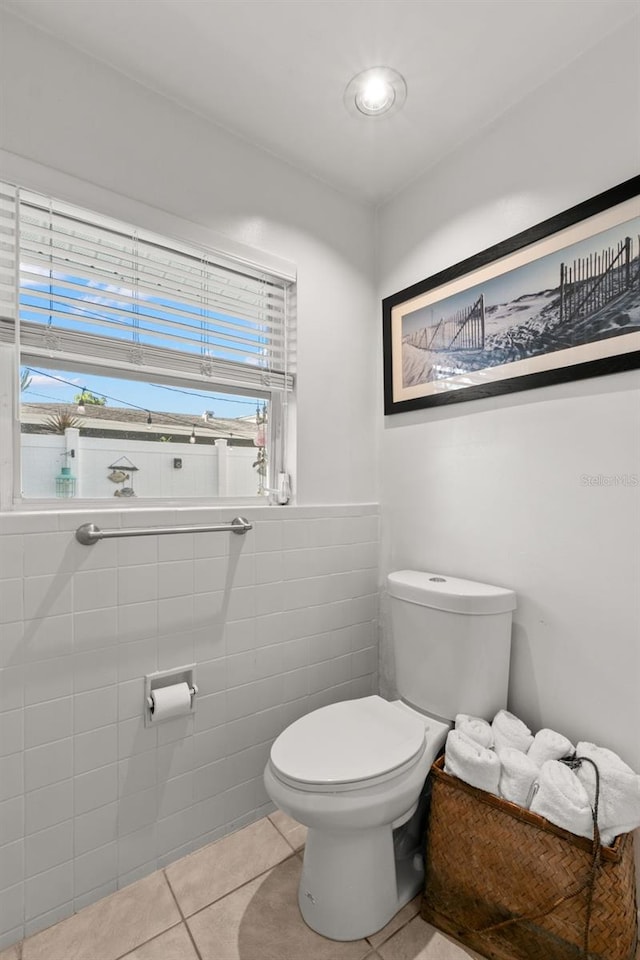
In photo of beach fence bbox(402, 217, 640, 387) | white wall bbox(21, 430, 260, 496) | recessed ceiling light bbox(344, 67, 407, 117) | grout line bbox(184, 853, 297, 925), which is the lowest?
grout line bbox(184, 853, 297, 925)

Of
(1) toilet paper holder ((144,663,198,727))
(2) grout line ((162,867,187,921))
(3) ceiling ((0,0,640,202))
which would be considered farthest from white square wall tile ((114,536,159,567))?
(3) ceiling ((0,0,640,202))

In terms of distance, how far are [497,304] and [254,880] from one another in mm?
1948

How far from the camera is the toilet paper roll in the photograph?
4.48ft

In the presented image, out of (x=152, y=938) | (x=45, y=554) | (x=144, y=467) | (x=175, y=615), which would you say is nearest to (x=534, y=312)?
(x=144, y=467)

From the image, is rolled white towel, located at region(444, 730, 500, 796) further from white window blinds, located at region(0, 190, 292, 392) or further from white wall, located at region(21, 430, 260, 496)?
white window blinds, located at region(0, 190, 292, 392)

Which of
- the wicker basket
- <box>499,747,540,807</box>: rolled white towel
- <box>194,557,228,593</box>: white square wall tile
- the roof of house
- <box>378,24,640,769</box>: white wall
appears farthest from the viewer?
<box>194,557,228,593</box>: white square wall tile

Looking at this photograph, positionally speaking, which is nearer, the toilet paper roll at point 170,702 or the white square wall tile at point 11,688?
the white square wall tile at point 11,688

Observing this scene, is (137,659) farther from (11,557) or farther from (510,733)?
(510,733)

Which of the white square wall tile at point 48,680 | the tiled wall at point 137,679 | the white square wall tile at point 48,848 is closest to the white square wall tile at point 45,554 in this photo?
the tiled wall at point 137,679

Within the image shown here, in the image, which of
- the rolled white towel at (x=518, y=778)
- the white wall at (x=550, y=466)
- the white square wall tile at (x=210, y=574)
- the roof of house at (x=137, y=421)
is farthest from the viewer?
the white square wall tile at (x=210, y=574)

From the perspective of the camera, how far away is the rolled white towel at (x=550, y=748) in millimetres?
1236

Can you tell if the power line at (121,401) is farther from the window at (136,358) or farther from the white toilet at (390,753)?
the white toilet at (390,753)

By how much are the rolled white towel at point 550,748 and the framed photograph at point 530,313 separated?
39.5 inches

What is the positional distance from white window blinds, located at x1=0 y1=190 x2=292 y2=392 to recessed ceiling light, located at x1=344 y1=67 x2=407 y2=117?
0.61 meters
